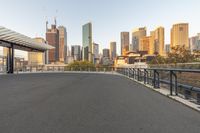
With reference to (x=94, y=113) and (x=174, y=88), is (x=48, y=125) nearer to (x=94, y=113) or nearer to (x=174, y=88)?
(x=94, y=113)

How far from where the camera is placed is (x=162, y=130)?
13.0ft

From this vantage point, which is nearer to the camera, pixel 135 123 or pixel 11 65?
pixel 135 123

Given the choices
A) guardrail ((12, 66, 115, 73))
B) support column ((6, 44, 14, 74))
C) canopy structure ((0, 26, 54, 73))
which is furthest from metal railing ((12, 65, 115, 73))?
canopy structure ((0, 26, 54, 73))

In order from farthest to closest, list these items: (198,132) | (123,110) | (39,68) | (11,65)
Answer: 1. (39,68)
2. (11,65)
3. (123,110)
4. (198,132)

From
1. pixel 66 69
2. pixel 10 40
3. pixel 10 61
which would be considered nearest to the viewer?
pixel 10 40

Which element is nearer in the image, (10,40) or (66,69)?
(10,40)

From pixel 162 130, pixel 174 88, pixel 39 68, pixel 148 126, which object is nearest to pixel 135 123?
pixel 148 126

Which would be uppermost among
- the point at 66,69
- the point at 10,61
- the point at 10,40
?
the point at 10,40

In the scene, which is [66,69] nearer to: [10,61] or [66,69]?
[66,69]

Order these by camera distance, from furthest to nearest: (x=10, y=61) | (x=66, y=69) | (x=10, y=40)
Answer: (x=66, y=69) < (x=10, y=61) < (x=10, y=40)

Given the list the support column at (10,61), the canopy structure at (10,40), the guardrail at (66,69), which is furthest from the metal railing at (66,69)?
the canopy structure at (10,40)

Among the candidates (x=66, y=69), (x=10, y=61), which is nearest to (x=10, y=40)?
(x=10, y=61)

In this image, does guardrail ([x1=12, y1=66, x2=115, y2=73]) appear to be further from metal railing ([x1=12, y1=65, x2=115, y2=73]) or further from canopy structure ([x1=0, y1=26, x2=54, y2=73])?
canopy structure ([x1=0, y1=26, x2=54, y2=73])

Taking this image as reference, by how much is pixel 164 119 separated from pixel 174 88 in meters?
3.92
